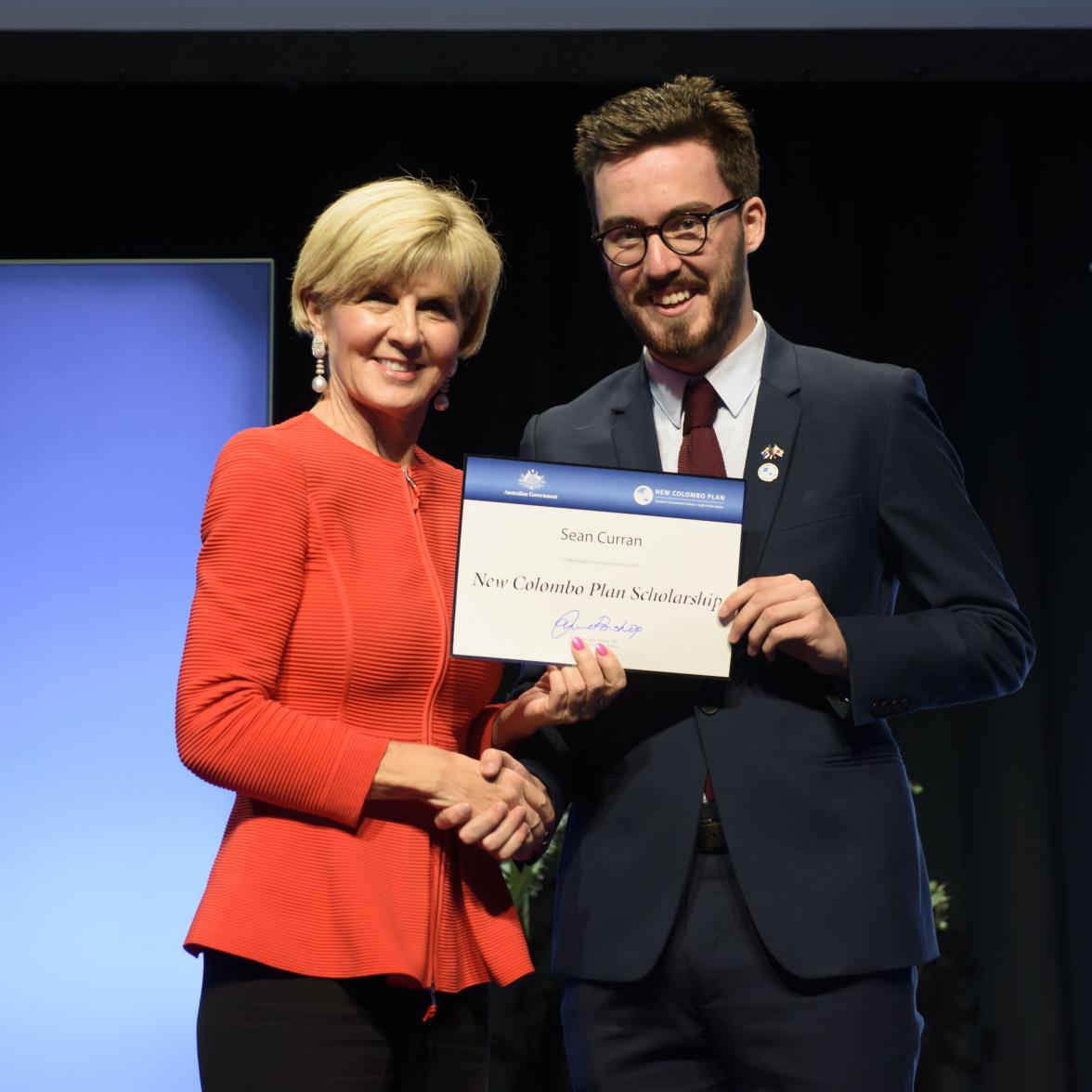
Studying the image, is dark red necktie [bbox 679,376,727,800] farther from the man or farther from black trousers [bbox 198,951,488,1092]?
black trousers [bbox 198,951,488,1092]

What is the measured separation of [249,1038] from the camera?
155 centimetres

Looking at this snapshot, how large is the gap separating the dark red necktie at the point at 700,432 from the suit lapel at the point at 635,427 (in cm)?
4

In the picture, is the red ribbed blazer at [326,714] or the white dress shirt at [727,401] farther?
the white dress shirt at [727,401]

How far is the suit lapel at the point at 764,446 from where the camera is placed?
1.80 meters

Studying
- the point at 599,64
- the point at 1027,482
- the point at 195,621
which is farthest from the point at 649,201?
the point at 1027,482

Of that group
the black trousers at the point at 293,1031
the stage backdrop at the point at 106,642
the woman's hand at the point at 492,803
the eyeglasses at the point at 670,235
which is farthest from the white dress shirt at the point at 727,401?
the stage backdrop at the point at 106,642

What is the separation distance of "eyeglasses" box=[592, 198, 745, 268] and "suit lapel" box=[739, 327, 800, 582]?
209mm

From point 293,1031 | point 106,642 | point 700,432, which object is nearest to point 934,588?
point 700,432

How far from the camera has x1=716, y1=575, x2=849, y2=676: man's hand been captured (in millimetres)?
1655

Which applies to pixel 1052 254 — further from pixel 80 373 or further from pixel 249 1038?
pixel 249 1038

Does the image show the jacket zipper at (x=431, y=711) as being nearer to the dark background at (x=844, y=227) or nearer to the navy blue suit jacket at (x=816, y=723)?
the navy blue suit jacket at (x=816, y=723)

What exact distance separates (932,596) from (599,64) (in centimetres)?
270

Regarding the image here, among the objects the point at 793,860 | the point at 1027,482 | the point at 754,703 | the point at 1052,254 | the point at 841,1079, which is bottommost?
the point at 841,1079

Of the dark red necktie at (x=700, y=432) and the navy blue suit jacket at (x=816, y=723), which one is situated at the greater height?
the dark red necktie at (x=700, y=432)
